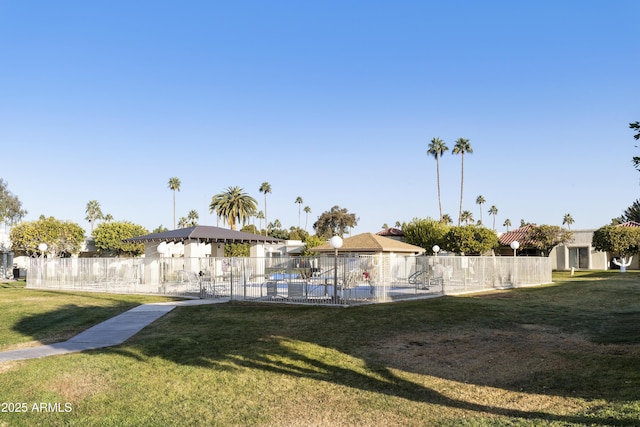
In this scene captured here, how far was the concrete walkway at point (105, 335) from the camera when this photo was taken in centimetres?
946

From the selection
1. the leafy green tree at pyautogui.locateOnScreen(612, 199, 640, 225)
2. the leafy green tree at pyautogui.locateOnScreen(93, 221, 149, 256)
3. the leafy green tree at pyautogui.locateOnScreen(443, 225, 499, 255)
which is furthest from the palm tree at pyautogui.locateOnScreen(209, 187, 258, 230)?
the leafy green tree at pyautogui.locateOnScreen(612, 199, 640, 225)

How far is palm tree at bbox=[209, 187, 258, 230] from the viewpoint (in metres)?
66.0

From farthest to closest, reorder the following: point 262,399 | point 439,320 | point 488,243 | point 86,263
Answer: point 488,243 < point 86,263 < point 439,320 < point 262,399

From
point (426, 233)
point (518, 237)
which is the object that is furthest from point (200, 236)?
point (518, 237)

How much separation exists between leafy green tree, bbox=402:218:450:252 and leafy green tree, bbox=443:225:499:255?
1.45 metres

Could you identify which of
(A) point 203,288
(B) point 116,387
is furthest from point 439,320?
(A) point 203,288

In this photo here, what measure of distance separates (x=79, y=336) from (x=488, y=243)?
124ft

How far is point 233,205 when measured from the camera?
66.1m

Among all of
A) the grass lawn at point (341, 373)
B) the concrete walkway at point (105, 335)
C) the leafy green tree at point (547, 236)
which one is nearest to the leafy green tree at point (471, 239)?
the leafy green tree at point (547, 236)

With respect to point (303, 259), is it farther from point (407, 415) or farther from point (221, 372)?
point (407, 415)

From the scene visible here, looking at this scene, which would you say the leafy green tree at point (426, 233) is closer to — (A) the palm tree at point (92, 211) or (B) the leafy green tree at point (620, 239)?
(B) the leafy green tree at point (620, 239)

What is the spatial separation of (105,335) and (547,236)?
39377 mm

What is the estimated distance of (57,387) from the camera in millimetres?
7215

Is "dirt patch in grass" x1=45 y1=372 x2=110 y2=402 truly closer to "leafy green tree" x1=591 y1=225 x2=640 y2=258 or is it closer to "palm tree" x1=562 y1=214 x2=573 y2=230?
"leafy green tree" x1=591 y1=225 x2=640 y2=258
